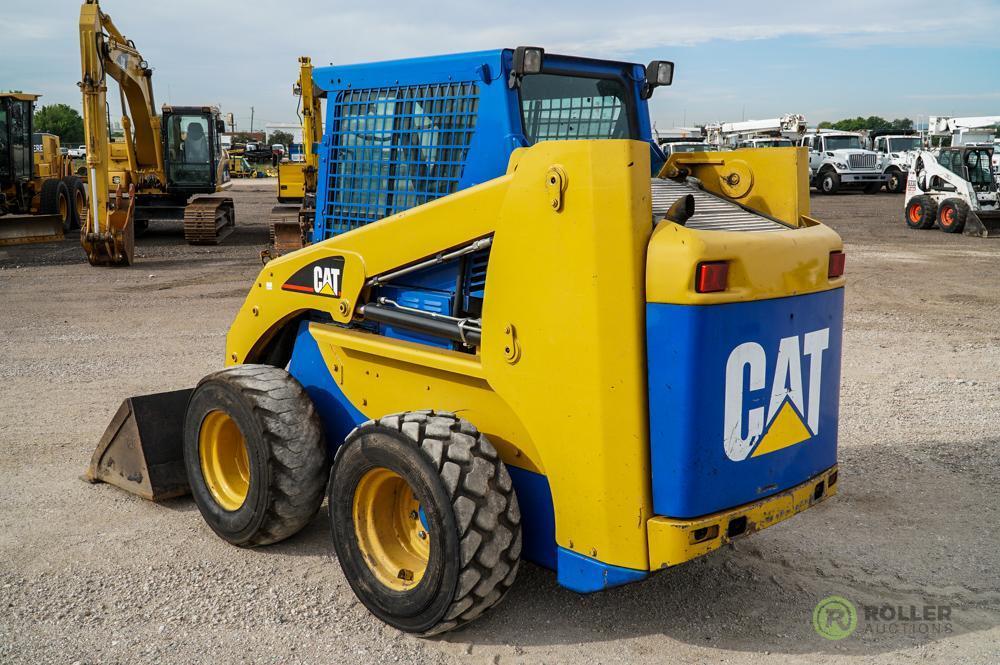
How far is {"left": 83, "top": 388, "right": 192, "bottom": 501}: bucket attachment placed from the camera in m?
4.91

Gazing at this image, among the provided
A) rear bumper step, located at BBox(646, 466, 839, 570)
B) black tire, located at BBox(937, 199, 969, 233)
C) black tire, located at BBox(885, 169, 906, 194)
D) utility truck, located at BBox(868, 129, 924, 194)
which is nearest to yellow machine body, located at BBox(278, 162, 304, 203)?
black tire, located at BBox(937, 199, 969, 233)

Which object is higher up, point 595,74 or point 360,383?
point 595,74

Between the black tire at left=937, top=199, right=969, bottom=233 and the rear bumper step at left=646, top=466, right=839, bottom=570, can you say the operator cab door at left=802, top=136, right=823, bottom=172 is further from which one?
the rear bumper step at left=646, top=466, right=839, bottom=570

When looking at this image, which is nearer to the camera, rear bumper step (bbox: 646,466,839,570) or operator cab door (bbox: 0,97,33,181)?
rear bumper step (bbox: 646,466,839,570)

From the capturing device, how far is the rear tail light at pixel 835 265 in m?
3.64

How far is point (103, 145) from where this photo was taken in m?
14.3

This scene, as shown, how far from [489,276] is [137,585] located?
208 centimetres

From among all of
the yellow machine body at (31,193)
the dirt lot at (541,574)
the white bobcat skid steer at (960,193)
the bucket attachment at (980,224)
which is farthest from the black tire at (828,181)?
the dirt lot at (541,574)

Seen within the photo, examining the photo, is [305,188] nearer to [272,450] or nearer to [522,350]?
[272,450]

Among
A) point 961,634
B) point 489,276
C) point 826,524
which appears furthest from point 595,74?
point 961,634

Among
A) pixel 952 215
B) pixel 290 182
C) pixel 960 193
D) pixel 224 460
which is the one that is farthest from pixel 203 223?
pixel 960 193

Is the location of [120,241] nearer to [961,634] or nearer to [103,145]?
[103,145]

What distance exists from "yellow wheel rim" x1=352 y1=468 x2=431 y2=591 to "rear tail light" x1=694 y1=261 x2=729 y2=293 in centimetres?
141

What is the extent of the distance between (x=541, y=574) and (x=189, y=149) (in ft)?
56.9
